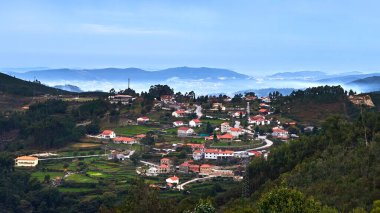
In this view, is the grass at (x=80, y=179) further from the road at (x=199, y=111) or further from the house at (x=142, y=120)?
the road at (x=199, y=111)

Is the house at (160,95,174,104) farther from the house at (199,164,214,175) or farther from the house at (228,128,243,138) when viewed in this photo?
the house at (199,164,214,175)

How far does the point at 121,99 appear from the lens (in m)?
62.4

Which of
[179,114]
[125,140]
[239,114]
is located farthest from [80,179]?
[239,114]

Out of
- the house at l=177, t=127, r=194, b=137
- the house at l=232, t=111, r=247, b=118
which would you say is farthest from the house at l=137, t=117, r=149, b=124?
the house at l=232, t=111, r=247, b=118

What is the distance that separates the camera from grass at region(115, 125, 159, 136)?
46.4 metres

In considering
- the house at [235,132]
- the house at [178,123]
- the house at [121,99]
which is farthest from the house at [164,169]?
the house at [121,99]

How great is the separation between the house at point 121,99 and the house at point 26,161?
71.1ft

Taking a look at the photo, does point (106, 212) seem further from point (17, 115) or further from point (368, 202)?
point (17, 115)

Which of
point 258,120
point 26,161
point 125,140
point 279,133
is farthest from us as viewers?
point 258,120

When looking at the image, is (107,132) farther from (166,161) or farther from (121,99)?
(121,99)

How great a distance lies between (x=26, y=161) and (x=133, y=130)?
12458mm

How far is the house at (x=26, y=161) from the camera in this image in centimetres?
3678

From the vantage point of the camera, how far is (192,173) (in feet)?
113

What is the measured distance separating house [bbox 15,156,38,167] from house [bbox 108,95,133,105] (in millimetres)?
21678
